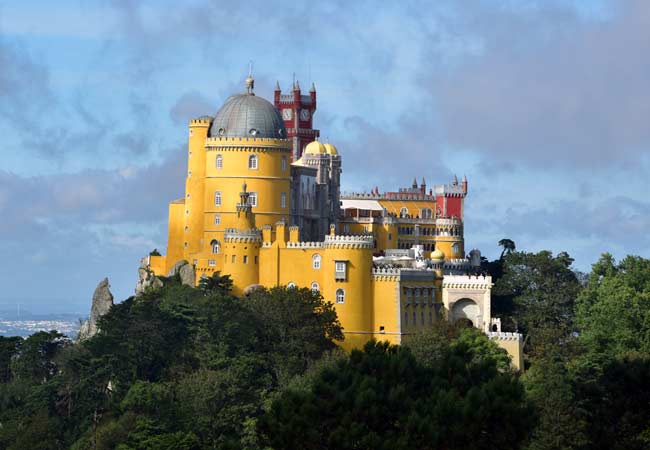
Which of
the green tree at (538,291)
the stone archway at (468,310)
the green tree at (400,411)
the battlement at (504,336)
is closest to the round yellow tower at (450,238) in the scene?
the green tree at (538,291)

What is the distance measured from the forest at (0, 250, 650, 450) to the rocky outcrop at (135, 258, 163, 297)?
2572mm

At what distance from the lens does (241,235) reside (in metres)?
116

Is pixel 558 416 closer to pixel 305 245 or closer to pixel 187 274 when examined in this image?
pixel 305 245

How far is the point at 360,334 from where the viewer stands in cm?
11388

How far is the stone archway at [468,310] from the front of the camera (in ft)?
386

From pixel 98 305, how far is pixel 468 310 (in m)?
27.4

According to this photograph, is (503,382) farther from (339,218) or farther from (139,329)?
(339,218)

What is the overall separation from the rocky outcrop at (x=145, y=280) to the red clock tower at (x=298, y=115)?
81.0 ft

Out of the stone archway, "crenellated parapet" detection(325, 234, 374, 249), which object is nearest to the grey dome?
"crenellated parapet" detection(325, 234, 374, 249)

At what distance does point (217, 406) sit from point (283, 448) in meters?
24.7

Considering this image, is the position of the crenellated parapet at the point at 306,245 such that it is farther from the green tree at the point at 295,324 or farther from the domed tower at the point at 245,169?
the domed tower at the point at 245,169

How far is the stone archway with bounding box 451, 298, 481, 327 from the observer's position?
118 m

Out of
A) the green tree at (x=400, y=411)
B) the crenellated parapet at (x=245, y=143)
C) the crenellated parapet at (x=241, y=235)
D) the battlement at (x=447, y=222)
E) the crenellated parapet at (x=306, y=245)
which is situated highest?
the crenellated parapet at (x=245, y=143)

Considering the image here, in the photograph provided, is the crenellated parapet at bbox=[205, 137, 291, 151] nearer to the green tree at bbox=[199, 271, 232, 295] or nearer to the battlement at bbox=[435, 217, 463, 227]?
the green tree at bbox=[199, 271, 232, 295]
